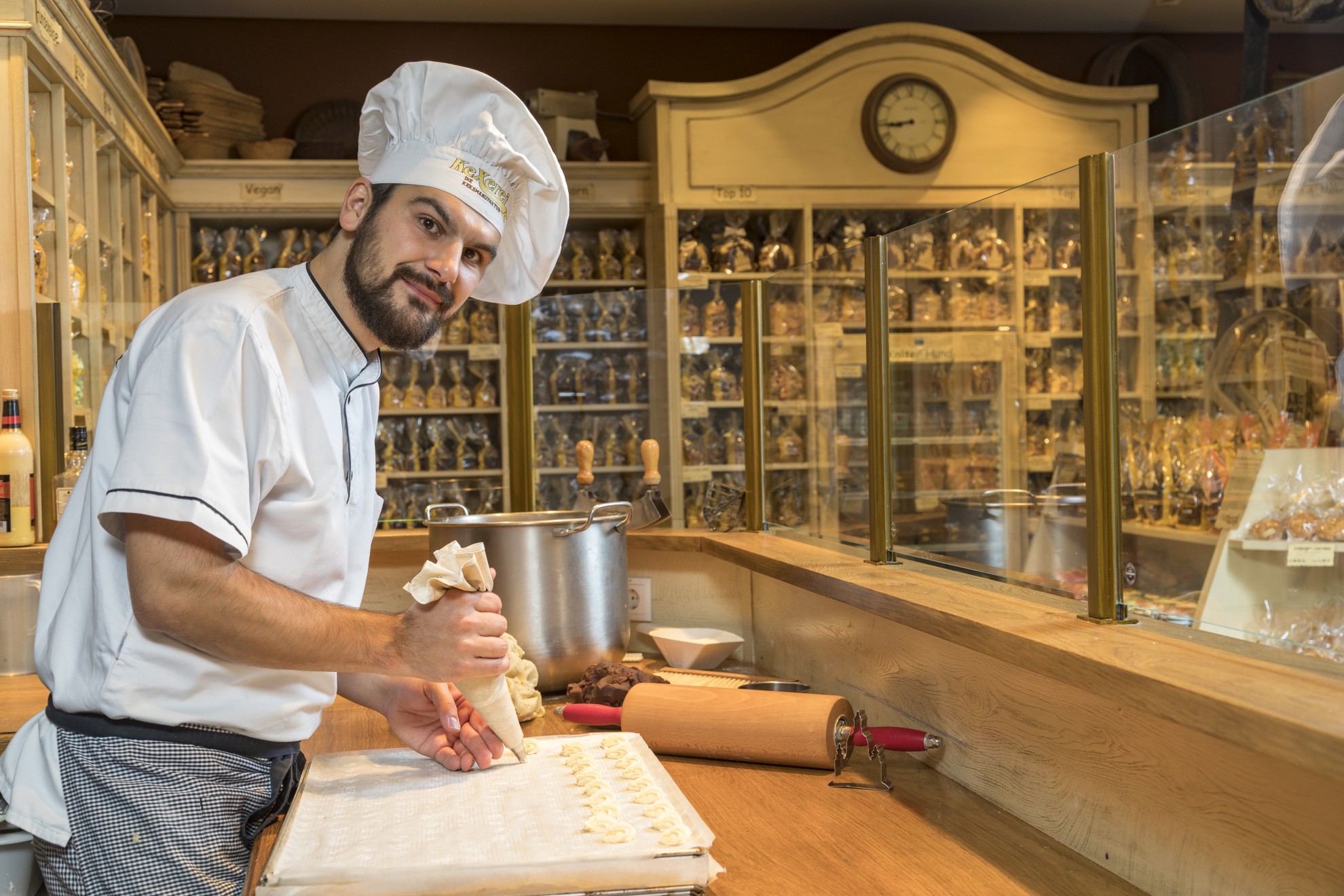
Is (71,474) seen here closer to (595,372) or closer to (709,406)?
(595,372)

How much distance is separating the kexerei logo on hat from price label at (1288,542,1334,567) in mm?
1550

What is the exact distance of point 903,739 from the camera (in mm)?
1291

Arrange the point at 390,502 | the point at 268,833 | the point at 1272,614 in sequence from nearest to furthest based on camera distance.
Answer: the point at 268,833 → the point at 1272,614 → the point at 390,502

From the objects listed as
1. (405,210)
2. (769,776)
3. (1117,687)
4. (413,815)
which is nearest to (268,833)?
(413,815)

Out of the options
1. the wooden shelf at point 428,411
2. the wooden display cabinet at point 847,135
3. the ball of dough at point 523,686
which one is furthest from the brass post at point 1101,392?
the wooden display cabinet at point 847,135

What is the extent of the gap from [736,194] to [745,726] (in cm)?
364

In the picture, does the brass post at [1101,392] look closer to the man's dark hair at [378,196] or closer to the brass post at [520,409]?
the man's dark hair at [378,196]

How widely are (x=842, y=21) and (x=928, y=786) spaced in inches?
188

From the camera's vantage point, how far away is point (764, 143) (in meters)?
4.72

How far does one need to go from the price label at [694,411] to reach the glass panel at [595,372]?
0.07 m

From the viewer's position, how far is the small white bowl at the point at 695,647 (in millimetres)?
1858

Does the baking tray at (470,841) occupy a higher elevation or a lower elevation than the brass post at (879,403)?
lower

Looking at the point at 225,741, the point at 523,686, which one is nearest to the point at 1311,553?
the point at 523,686

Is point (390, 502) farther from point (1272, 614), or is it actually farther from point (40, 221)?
point (1272, 614)
